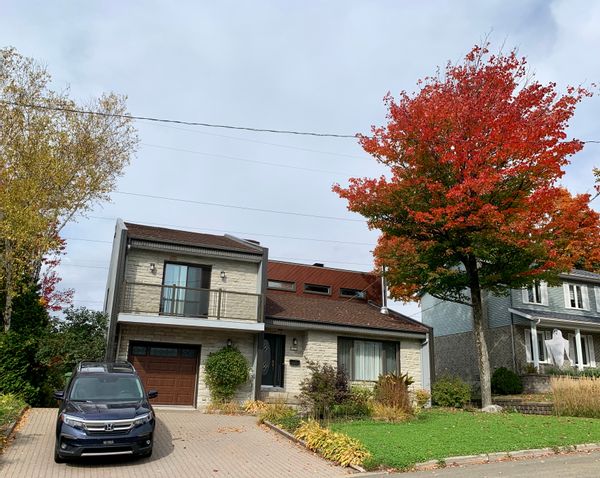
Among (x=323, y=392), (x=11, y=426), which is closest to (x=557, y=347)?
(x=323, y=392)

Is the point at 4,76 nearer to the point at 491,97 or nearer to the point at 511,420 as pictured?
the point at 491,97

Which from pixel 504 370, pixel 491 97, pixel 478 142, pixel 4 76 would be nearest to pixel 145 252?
pixel 4 76

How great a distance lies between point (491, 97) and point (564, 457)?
1299 cm

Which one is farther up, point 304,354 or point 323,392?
point 304,354

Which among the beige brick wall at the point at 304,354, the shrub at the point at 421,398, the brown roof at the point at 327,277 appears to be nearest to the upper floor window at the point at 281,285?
the brown roof at the point at 327,277

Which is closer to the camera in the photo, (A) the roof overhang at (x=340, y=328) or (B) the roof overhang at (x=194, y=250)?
(B) the roof overhang at (x=194, y=250)

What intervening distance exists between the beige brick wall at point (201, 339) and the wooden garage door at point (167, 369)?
9.2 inches

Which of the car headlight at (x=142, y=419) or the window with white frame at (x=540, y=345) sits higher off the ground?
the window with white frame at (x=540, y=345)

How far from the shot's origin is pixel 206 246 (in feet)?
58.9

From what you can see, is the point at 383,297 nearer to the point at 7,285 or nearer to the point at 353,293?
the point at 353,293

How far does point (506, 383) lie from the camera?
22.4 meters

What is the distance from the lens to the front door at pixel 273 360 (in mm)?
19156

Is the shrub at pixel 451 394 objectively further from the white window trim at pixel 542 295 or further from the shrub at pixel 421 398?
the white window trim at pixel 542 295

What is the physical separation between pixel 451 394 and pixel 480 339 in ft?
7.40
